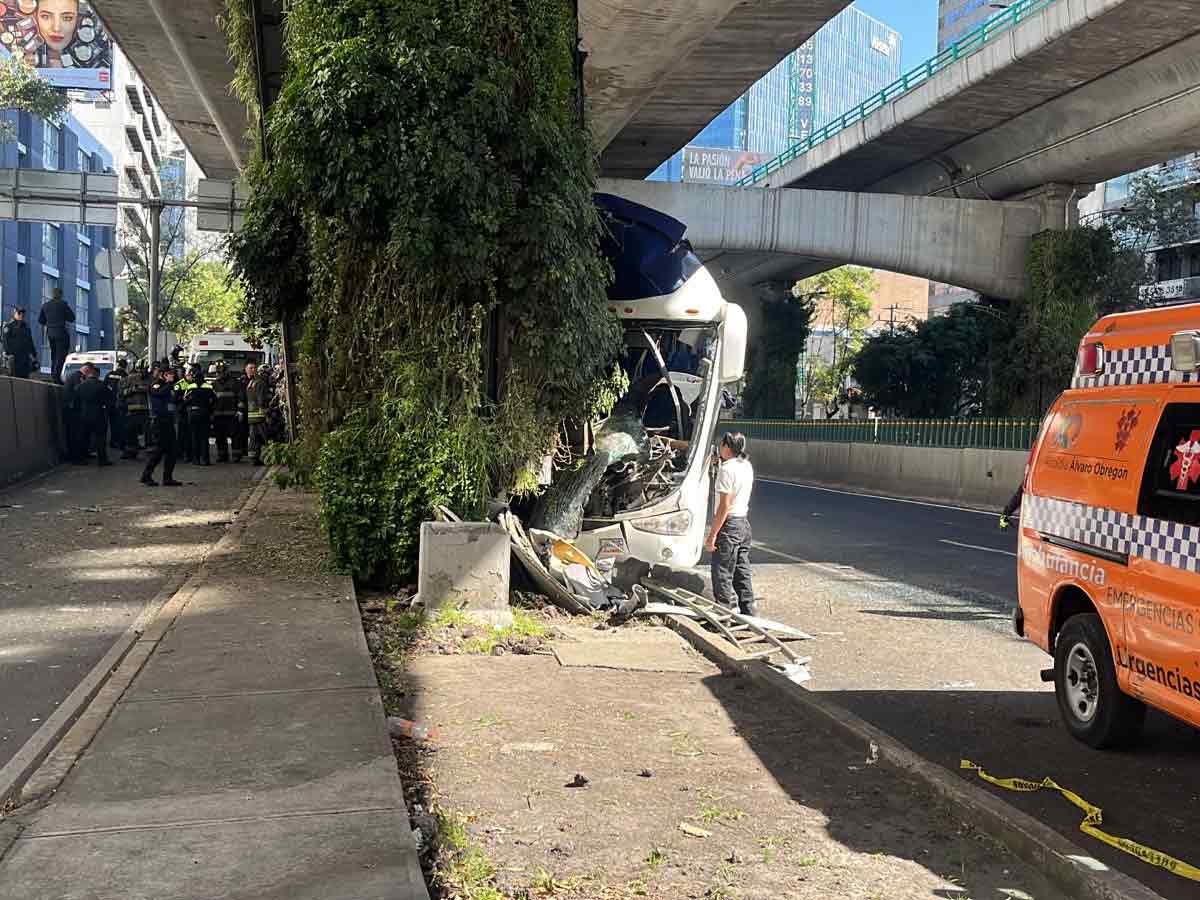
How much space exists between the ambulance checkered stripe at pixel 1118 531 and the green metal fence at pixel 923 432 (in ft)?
57.2

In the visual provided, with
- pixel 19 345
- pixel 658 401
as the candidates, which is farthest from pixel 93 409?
→ pixel 658 401

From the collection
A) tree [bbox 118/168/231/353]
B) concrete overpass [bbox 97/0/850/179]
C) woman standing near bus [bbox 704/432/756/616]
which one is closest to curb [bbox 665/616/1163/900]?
woman standing near bus [bbox 704/432/756/616]

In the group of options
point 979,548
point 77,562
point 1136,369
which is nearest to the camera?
point 1136,369

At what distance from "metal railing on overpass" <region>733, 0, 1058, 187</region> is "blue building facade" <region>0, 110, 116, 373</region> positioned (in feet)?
83.6

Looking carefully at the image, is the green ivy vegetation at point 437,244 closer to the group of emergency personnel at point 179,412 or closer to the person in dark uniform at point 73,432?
the group of emergency personnel at point 179,412

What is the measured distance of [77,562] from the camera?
12766 mm

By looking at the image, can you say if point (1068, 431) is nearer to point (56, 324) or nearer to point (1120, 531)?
point (1120, 531)

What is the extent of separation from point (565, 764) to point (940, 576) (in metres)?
8.72

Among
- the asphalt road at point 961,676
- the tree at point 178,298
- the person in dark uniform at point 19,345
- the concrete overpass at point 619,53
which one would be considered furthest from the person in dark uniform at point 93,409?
the tree at point 178,298

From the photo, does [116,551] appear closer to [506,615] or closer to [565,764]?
[506,615]

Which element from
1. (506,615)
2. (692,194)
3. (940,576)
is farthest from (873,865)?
(692,194)

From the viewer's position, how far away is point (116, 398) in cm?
A: 2727

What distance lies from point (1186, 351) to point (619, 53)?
20.0m

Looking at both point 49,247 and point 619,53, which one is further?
point 49,247
